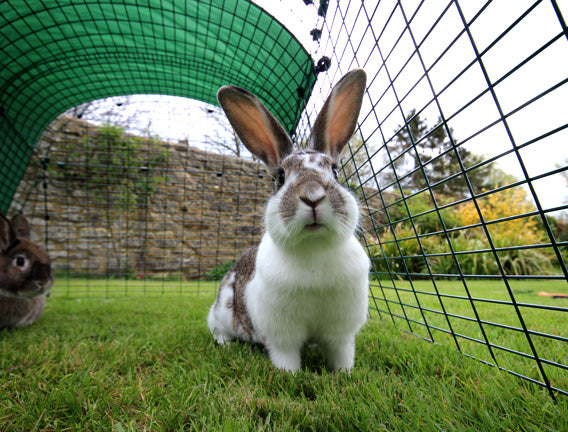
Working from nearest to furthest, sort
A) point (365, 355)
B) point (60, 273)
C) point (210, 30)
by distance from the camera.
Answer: point (365, 355)
point (210, 30)
point (60, 273)

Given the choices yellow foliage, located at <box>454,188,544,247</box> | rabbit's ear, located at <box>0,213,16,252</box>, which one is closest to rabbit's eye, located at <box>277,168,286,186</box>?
rabbit's ear, located at <box>0,213,16,252</box>

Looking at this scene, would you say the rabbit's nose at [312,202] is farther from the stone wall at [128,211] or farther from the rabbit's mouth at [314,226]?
the stone wall at [128,211]

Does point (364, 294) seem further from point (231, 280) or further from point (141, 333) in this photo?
point (141, 333)

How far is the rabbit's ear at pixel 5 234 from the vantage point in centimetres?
250

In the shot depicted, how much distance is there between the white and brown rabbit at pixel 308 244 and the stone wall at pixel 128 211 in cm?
520

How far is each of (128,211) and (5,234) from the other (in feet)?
17.0

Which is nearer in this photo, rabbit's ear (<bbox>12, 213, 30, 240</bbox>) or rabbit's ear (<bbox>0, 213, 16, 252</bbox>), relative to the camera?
rabbit's ear (<bbox>0, 213, 16, 252</bbox>)

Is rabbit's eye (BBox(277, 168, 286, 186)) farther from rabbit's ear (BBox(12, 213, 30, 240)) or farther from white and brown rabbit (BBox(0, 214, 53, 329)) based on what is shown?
rabbit's ear (BBox(12, 213, 30, 240))

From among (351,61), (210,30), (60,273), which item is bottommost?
(60,273)

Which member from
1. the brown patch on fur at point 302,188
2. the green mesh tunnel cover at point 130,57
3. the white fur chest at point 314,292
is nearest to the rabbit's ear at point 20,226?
the green mesh tunnel cover at point 130,57

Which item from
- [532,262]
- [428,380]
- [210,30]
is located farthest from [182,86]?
[532,262]

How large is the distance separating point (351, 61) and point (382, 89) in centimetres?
49

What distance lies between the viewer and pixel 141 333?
2.29 m

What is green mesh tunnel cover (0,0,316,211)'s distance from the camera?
11.3 feet
